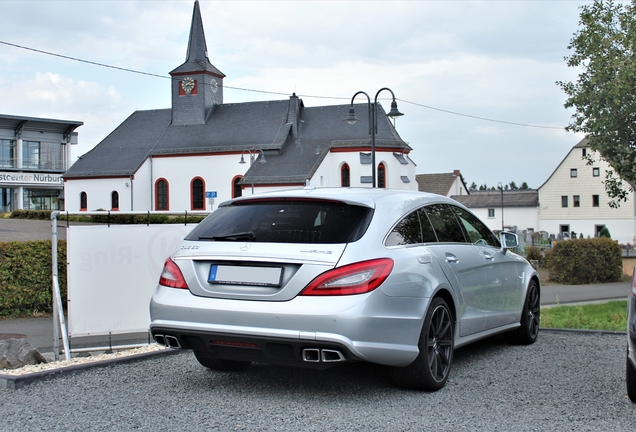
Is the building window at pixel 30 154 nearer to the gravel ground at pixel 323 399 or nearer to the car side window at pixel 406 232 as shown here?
the gravel ground at pixel 323 399

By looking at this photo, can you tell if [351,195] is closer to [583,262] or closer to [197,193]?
[583,262]

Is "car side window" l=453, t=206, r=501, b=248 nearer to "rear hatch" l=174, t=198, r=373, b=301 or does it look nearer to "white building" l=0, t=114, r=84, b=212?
"rear hatch" l=174, t=198, r=373, b=301

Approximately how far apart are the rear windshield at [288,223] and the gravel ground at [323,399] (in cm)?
116

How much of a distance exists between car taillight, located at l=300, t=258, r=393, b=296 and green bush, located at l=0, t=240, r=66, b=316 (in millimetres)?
7748

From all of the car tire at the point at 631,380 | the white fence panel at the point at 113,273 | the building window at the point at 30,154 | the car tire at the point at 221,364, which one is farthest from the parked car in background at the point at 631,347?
the building window at the point at 30,154

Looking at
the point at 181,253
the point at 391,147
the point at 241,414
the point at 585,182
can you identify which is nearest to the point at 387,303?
the point at 241,414

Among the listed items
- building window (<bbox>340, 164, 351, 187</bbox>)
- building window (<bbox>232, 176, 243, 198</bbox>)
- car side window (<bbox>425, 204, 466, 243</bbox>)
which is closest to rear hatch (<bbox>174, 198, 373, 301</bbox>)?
car side window (<bbox>425, 204, 466, 243</bbox>)

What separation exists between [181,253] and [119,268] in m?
2.32

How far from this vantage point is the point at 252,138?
64.6 meters

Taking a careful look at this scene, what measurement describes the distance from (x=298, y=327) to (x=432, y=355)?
120 centimetres

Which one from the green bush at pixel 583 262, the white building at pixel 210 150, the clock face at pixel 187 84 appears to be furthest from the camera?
the clock face at pixel 187 84

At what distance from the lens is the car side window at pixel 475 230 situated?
22.0ft

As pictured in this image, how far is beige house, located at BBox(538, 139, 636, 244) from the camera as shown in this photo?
75250mm

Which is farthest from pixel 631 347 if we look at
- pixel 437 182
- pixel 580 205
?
pixel 437 182
